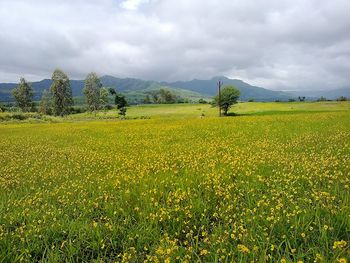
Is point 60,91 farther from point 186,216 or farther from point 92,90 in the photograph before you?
point 186,216

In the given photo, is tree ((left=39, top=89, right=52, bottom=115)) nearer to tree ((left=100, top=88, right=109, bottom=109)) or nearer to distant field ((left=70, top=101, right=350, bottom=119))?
distant field ((left=70, top=101, right=350, bottom=119))

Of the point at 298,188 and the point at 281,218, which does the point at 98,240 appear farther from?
the point at 298,188

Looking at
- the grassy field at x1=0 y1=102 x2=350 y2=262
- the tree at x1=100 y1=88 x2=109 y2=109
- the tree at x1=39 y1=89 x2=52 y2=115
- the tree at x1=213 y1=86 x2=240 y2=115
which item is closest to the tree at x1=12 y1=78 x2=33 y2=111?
the tree at x1=39 y1=89 x2=52 y2=115

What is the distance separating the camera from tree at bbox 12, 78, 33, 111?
134m

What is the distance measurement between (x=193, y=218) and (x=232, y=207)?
811mm

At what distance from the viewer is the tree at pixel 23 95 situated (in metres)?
134

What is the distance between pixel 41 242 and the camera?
5.47m

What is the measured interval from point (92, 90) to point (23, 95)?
38.6 metres

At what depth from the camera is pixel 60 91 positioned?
116 meters

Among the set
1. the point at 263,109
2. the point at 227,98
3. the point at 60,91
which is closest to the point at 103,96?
the point at 60,91

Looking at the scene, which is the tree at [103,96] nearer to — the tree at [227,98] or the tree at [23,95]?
the tree at [23,95]

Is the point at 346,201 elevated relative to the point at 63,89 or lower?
lower

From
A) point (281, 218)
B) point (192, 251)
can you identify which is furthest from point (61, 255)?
point (281, 218)

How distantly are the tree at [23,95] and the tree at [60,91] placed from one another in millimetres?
24347
